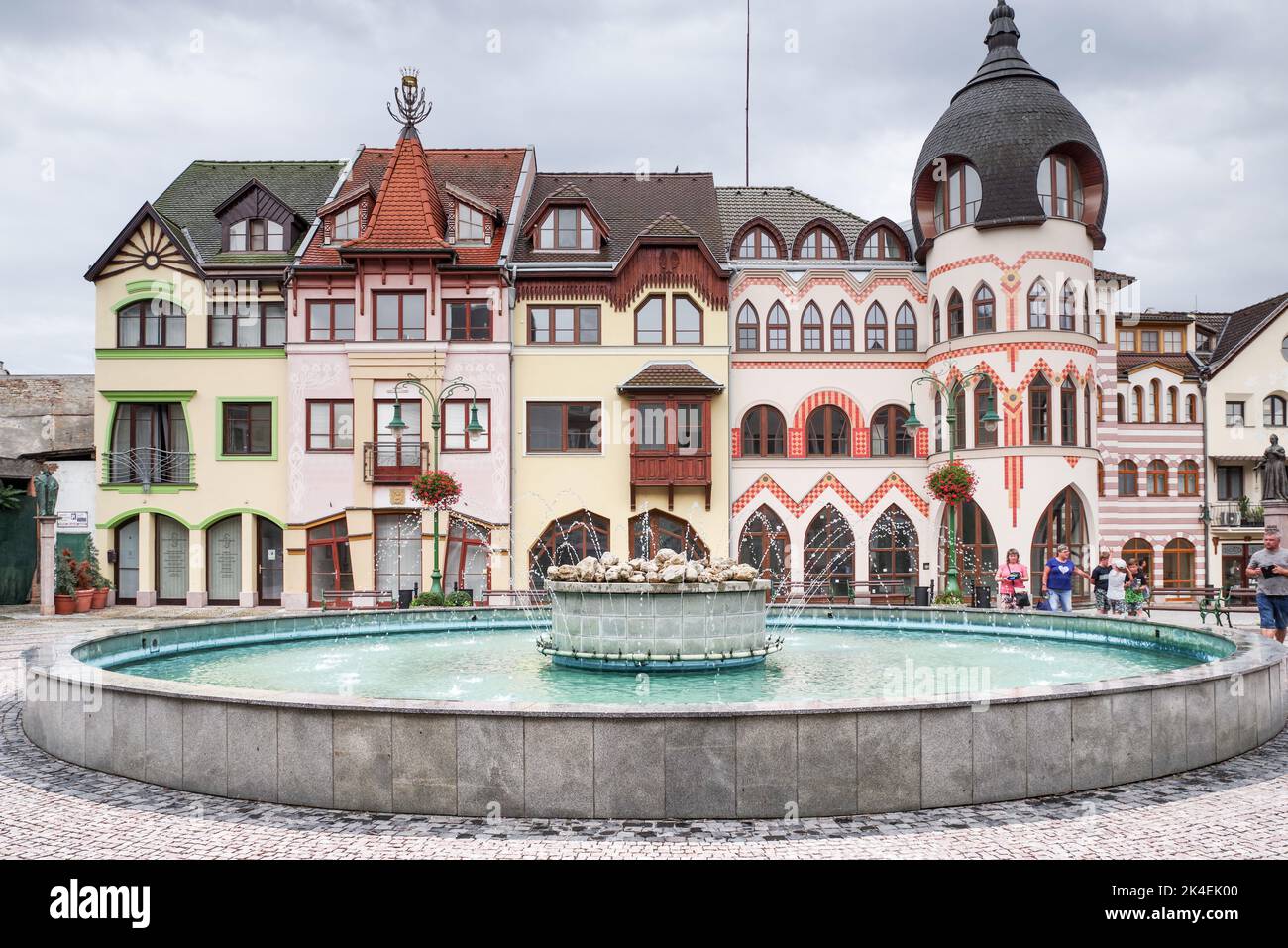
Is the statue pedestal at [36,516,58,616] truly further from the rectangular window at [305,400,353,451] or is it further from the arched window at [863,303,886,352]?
the arched window at [863,303,886,352]

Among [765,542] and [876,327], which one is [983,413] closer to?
[876,327]

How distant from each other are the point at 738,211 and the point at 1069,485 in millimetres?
15983

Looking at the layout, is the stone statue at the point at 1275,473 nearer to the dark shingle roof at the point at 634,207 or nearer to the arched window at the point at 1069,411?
the arched window at the point at 1069,411

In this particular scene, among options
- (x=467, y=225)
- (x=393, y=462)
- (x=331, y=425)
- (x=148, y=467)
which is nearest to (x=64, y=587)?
(x=148, y=467)

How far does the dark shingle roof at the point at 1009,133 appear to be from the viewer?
101 ft

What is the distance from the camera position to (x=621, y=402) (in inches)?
1287

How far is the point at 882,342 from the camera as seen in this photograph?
34.2 meters

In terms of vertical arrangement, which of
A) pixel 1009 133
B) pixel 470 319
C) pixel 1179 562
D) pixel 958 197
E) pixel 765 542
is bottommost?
pixel 1179 562

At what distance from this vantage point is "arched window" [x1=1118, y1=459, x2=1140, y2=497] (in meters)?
37.7

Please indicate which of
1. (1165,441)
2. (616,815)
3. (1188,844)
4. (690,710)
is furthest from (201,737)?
(1165,441)

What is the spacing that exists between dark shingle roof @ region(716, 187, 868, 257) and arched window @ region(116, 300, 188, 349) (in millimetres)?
19525

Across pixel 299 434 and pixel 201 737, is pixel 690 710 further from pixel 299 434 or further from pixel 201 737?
pixel 299 434

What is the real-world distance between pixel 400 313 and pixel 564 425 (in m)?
6.69

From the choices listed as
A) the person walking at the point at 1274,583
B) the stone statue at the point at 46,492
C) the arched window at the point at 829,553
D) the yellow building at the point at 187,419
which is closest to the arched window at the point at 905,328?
the arched window at the point at 829,553
